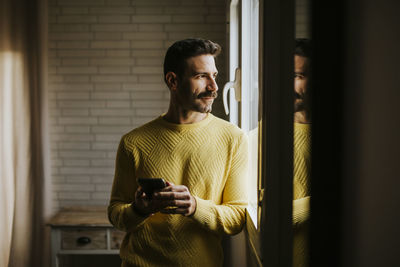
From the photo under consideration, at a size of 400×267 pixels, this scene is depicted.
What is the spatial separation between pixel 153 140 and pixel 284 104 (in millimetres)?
591

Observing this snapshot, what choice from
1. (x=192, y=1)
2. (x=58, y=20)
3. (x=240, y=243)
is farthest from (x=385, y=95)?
(x=58, y=20)

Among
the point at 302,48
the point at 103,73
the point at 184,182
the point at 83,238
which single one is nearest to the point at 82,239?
the point at 83,238

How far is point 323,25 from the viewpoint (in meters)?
0.44

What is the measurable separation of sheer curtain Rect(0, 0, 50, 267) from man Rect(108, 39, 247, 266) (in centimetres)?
144

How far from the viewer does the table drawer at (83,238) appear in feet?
8.22

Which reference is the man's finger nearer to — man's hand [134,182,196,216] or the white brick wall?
man's hand [134,182,196,216]

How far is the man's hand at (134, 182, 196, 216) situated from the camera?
1.08 meters

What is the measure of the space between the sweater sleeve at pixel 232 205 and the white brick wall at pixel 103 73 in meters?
1.54

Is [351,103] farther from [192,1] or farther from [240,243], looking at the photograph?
[192,1]

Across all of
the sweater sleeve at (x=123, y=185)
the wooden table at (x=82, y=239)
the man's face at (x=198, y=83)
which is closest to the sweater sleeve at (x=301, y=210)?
the man's face at (x=198, y=83)

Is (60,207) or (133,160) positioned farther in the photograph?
(60,207)

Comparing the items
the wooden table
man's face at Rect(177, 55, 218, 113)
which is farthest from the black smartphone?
the wooden table

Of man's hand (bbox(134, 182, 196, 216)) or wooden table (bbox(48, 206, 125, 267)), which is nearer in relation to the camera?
man's hand (bbox(134, 182, 196, 216))

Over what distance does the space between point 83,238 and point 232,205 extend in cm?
165
